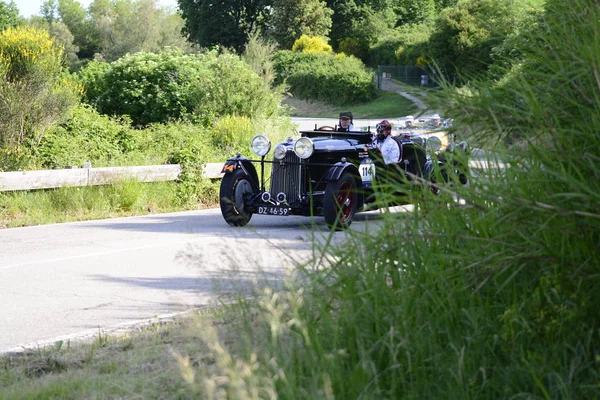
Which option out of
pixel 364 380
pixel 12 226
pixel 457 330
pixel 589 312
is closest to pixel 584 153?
pixel 589 312

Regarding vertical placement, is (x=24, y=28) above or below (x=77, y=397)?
above

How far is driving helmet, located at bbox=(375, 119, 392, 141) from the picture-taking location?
1337cm

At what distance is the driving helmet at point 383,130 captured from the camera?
1337 cm

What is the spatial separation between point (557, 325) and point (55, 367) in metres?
3.14

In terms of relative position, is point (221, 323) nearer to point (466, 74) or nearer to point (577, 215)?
point (466, 74)

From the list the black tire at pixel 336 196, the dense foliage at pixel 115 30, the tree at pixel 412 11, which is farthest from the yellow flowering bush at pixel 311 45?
the black tire at pixel 336 196

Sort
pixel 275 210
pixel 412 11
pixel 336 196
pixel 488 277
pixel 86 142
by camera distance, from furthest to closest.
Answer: pixel 412 11, pixel 86 142, pixel 275 210, pixel 336 196, pixel 488 277

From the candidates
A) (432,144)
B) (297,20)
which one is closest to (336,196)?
(432,144)

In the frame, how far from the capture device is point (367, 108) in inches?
2255

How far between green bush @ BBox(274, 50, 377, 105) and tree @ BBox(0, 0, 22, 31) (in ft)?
82.8

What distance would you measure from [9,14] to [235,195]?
87.7 m

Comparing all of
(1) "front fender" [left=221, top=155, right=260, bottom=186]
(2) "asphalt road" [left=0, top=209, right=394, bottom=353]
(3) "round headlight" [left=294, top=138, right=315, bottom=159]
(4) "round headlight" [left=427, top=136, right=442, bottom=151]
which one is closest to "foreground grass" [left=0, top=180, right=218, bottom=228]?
(2) "asphalt road" [left=0, top=209, right=394, bottom=353]

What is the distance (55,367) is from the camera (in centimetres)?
563

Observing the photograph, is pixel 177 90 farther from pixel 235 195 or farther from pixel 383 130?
pixel 383 130
